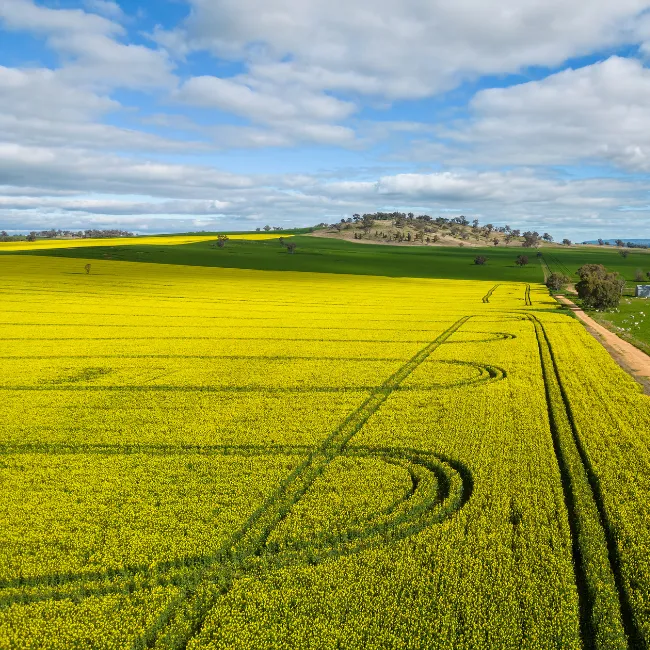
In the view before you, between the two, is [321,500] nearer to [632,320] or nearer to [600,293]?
[632,320]

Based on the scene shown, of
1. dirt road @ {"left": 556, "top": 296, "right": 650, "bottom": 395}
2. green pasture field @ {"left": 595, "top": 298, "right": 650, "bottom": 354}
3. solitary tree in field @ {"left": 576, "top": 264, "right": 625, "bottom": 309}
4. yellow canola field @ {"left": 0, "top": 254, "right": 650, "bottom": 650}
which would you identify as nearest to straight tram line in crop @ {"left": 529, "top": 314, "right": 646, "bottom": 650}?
yellow canola field @ {"left": 0, "top": 254, "right": 650, "bottom": 650}

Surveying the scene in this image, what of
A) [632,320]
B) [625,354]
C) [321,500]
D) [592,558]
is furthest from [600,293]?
[321,500]

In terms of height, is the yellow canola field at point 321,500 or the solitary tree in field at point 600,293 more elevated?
the solitary tree in field at point 600,293

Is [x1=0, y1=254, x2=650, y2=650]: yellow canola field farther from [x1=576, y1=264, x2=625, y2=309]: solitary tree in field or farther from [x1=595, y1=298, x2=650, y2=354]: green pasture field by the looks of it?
[x1=576, y1=264, x2=625, y2=309]: solitary tree in field

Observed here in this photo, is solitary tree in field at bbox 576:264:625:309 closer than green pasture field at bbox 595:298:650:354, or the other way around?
green pasture field at bbox 595:298:650:354

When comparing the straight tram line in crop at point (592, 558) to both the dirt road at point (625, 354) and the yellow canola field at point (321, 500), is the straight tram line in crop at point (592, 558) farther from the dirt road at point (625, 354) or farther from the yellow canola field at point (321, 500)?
the dirt road at point (625, 354)

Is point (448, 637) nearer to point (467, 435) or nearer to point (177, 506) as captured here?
point (177, 506)

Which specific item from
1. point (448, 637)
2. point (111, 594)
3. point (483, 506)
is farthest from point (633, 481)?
point (111, 594)

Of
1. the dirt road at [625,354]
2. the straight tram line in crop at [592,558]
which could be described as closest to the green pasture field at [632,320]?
the dirt road at [625,354]
